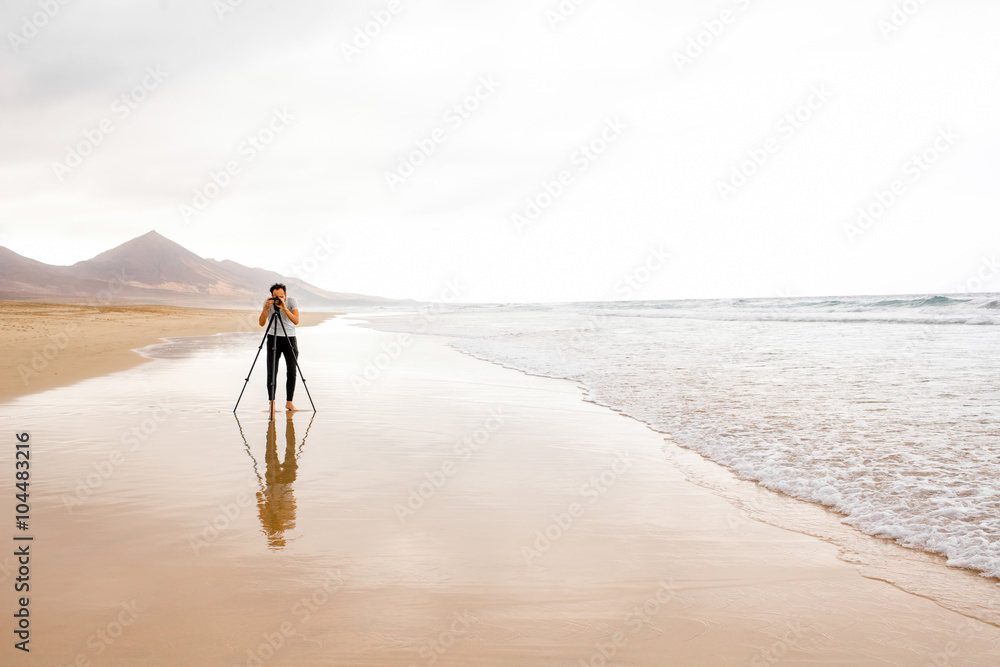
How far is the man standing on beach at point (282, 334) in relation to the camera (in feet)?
29.5

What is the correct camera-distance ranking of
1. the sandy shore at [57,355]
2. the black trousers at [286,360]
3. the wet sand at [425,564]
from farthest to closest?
1. the sandy shore at [57,355]
2. the black trousers at [286,360]
3. the wet sand at [425,564]

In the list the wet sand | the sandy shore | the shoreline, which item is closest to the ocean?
the shoreline

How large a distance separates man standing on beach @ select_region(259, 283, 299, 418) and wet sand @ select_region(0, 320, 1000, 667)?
5.86 feet

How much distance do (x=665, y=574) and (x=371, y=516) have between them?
2246mm

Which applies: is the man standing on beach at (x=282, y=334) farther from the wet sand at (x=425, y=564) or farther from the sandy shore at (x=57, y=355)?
the sandy shore at (x=57, y=355)

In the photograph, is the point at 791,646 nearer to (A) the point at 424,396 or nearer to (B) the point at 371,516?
(B) the point at 371,516

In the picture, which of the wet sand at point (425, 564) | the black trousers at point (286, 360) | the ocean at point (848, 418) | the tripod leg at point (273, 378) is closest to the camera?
the wet sand at point (425, 564)

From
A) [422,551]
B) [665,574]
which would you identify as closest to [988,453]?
[665,574]

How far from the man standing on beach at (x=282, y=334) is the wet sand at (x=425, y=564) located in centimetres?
179

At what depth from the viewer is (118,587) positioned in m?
3.24

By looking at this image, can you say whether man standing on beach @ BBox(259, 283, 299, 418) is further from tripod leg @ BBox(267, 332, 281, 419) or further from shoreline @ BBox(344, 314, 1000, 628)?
shoreline @ BBox(344, 314, 1000, 628)

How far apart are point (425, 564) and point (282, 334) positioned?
22.0 feet

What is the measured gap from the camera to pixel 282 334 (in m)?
9.40

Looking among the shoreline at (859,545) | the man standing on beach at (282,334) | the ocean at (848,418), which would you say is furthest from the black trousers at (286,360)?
the shoreline at (859,545)
